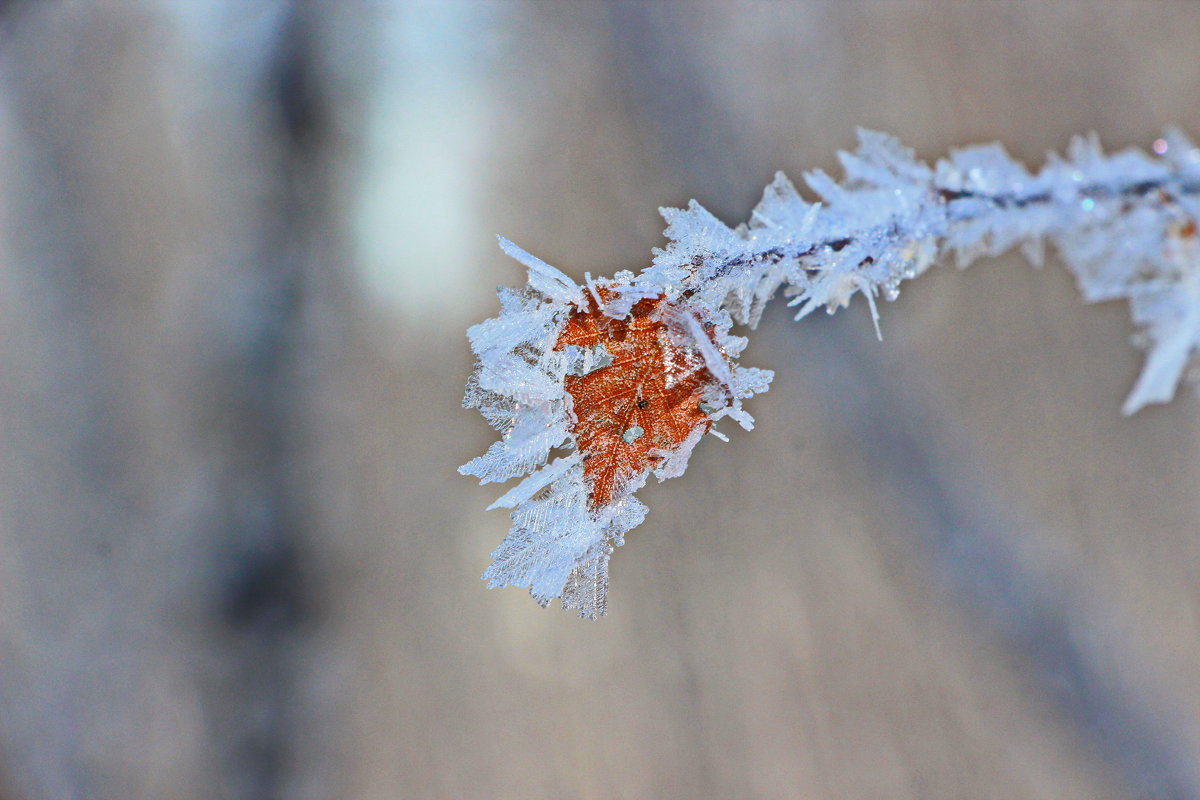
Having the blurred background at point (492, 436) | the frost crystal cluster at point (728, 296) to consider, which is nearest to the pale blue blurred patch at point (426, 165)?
the blurred background at point (492, 436)

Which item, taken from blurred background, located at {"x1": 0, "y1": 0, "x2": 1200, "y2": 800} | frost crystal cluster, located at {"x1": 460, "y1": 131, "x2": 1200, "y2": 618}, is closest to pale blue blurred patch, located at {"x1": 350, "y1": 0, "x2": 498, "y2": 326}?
blurred background, located at {"x1": 0, "y1": 0, "x2": 1200, "y2": 800}

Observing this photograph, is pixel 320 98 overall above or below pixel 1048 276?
above

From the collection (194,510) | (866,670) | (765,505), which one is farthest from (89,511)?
(866,670)

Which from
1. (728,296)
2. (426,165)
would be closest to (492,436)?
(426,165)

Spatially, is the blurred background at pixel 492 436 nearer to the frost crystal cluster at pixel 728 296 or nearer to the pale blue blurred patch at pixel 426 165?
the pale blue blurred patch at pixel 426 165

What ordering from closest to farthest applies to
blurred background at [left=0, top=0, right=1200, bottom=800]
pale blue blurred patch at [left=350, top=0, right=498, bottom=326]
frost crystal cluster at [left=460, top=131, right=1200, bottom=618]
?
1. frost crystal cluster at [left=460, top=131, right=1200, bottom=618]
2. blurred background at [left=0, top=0, right=1200, bottom=800]
3. pale blue blurred patch at [left=350, top=0, right=498, bottom=326]

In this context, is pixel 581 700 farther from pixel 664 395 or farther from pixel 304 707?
pixel 664 395

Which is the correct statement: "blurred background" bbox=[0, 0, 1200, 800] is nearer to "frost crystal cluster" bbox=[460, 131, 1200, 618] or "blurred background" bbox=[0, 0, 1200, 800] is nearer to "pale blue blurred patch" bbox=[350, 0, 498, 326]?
"pale blue blurred patch" bbox=[350, 0, 498, 326]
